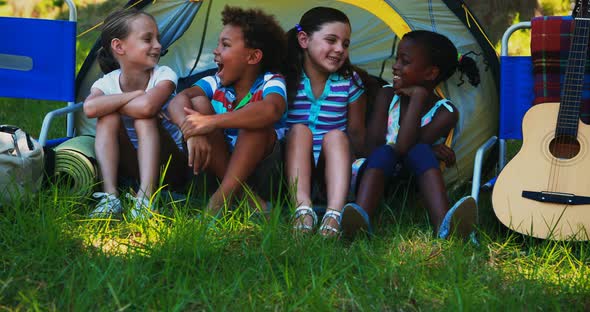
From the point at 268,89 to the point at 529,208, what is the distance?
3.83 feet

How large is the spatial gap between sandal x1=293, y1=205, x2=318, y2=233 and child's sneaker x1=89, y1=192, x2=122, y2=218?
0.73 meters

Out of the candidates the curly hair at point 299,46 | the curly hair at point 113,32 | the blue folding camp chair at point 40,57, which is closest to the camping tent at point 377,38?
the blue folding camp chair at point 40,57

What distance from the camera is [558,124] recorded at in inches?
136

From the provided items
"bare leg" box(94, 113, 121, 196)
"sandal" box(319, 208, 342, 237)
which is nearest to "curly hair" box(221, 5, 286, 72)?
"bare leg" box(94, 113, 121, 196)

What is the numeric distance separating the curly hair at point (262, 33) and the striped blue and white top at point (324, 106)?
176mm

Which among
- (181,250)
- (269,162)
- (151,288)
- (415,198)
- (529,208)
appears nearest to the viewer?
(151,288)

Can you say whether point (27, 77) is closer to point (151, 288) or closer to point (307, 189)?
point (307, 189)

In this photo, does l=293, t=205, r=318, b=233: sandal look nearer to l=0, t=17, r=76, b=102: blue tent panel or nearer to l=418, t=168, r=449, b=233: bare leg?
l=418, t=168, r=449, b=233: bare leg

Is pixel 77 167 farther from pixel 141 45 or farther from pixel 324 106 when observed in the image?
pixel 324 106

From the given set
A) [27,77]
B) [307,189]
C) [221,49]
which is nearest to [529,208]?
[307,189]

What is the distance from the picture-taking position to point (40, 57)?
4.07m

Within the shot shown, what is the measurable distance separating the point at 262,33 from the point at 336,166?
2.28 ft

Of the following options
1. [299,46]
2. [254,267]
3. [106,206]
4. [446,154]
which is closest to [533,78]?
[446,154]

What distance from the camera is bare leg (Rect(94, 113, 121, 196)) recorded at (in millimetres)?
3596
